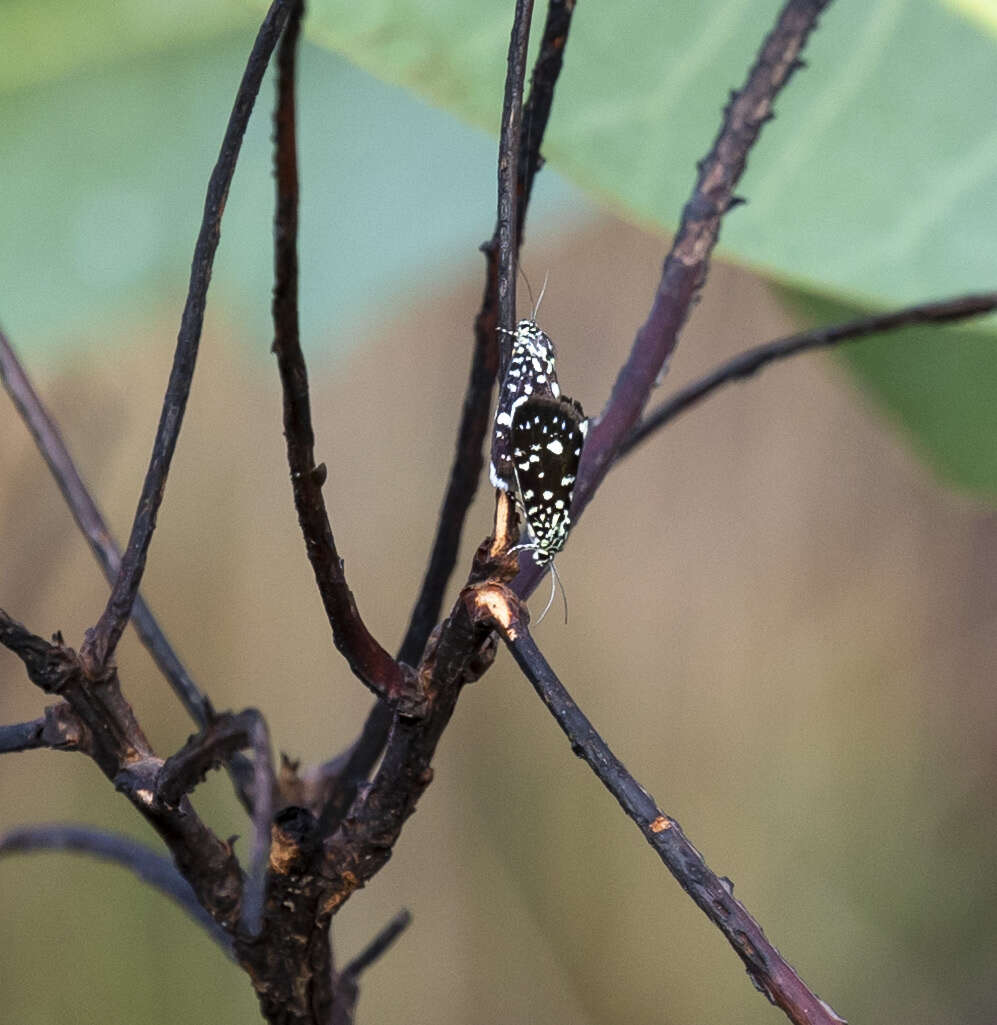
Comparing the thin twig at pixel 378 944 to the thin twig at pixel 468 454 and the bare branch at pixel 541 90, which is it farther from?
the bare branch at pixel 541 90

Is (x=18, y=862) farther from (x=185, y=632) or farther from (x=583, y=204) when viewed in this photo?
(x=583, y=204)

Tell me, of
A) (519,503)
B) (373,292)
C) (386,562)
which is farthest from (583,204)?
(386,562)

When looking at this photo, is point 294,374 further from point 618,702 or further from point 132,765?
point 618,702

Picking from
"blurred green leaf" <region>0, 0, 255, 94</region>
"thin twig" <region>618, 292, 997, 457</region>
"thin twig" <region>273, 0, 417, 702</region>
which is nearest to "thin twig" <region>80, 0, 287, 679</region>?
"thin twig" <region>273, 0, 417, 702</region>

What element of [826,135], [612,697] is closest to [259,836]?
[826,135]

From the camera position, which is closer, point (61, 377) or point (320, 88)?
point (320, 88)

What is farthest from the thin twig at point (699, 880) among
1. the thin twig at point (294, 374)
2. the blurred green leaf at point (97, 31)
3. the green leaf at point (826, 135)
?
the blurred green leaf at point (97, 31)
